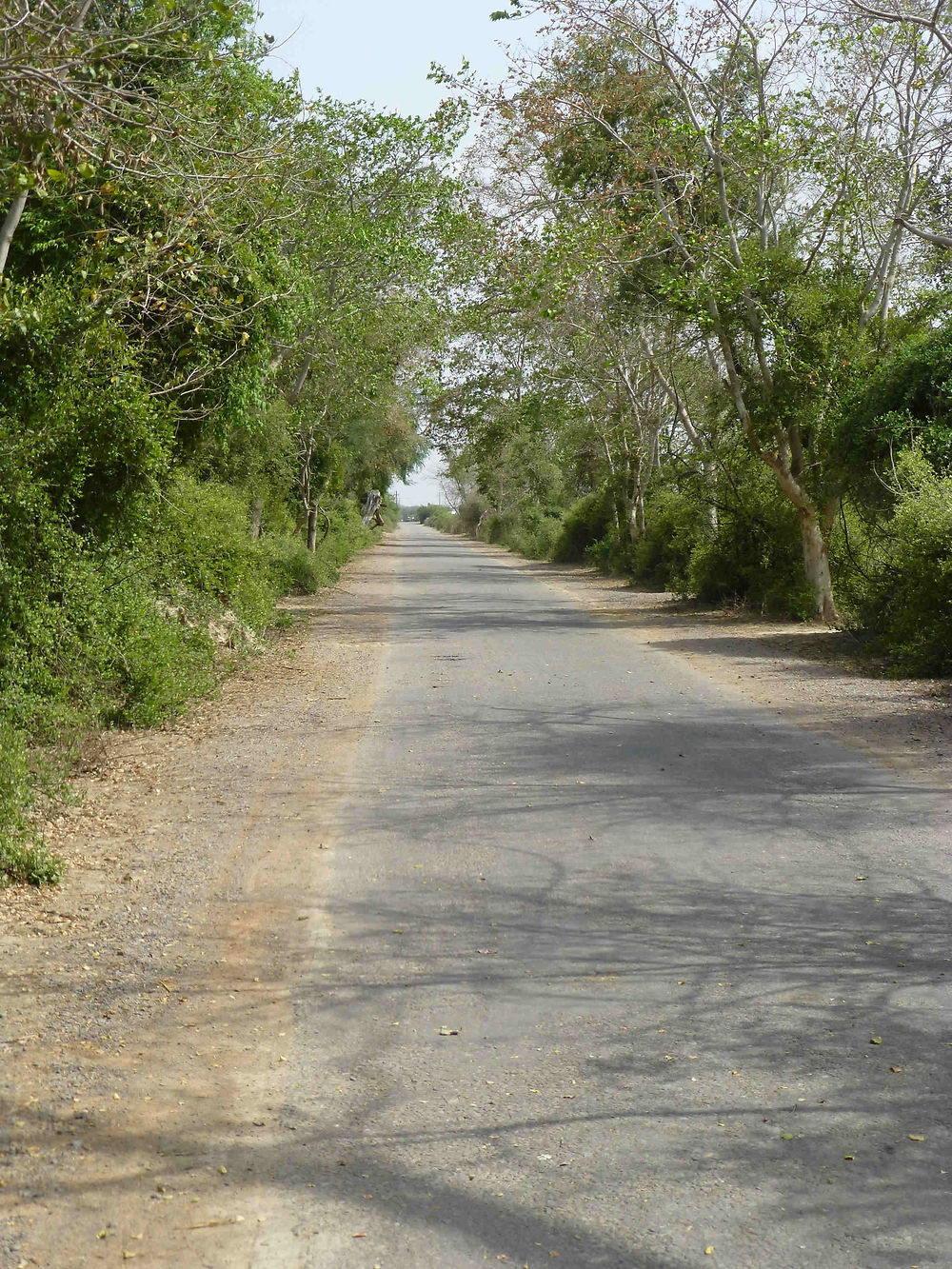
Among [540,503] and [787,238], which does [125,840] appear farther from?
[540,503]

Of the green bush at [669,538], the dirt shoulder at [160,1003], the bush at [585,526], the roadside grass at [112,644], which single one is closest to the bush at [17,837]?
the roadside grass at [112,644]

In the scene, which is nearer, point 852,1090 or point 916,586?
point 852,1090

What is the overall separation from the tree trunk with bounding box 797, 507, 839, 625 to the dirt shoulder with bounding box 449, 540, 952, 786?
0.45 m

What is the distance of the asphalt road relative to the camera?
351 centimetres

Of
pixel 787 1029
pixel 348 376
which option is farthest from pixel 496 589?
pixel 787 1029

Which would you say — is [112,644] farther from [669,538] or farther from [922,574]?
[669,538]

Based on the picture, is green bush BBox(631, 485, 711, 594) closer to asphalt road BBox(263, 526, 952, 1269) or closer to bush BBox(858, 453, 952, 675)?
bush BBox(858, 453, 952, 675)

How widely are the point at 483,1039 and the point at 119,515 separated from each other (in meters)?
7.46

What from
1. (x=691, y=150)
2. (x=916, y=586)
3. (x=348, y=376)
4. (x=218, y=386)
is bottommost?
(x=916, y=586)

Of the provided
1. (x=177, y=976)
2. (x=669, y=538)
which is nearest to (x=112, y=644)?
(x=177, y=976)

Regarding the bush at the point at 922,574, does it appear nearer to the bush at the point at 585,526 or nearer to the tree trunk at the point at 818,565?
the tree trunk at the point at 818,565

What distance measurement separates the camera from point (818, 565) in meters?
20.9

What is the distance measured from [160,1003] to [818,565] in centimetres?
1750

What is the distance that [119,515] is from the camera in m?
11.0
